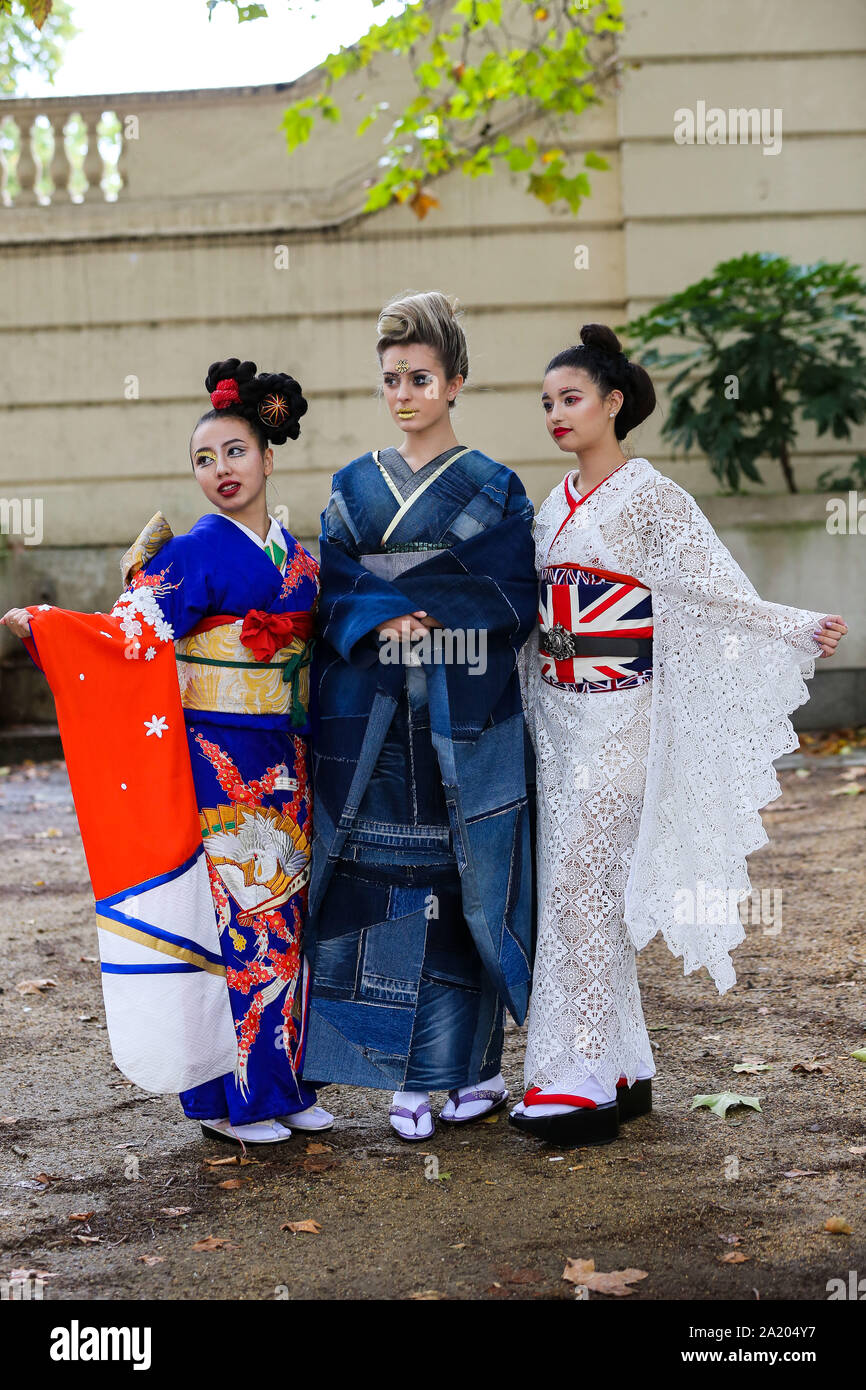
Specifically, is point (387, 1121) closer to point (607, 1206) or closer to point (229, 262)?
point (607, 1206)

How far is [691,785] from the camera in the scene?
3.28 metres

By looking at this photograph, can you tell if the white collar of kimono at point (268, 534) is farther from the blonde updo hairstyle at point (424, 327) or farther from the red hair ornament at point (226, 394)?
the blonde updo hairstyle at point (424, 327)

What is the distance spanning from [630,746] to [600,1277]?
123 centimetres

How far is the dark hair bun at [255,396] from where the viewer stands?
3342 millimetres

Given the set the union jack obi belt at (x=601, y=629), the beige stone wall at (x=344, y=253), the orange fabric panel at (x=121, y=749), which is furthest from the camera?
the beige stone wall at (x=344, y=253)

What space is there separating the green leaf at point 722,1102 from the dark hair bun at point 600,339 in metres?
1.90

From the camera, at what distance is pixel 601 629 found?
3260 millimetres

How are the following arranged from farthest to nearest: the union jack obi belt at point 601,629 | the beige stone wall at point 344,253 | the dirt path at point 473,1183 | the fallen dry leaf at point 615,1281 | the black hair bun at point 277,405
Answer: the beige stone wall at point 344,253 → the black hair bun at point 277,405 → the union jack obi belt at point 601,629 → the dirt path at point 473,1183 → the fallen dry leaf at point 615,1281

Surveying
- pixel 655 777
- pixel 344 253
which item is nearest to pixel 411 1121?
pixel 655 777

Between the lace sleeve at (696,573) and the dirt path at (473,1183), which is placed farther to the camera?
the lace sleeve at (696,573)

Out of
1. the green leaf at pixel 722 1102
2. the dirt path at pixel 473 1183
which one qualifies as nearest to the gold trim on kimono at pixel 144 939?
the dirt path at pixel 473 1183

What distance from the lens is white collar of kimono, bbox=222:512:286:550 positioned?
10.9 feet

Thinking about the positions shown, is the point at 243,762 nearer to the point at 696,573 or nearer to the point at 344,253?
the point at 696,573

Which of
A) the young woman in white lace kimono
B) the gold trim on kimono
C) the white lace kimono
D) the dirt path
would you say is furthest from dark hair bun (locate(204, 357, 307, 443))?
the dirt path
